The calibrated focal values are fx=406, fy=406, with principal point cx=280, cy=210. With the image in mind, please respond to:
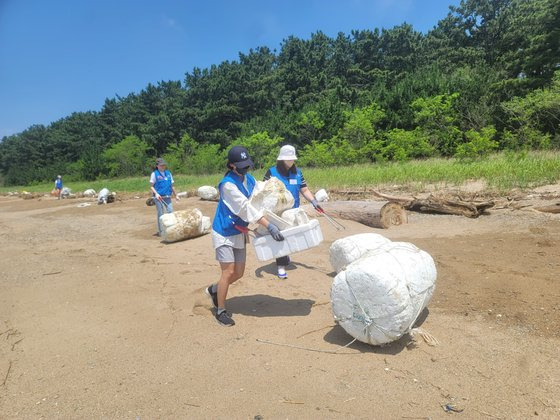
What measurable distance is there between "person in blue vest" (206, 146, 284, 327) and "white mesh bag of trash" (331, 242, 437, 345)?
0.92 meters

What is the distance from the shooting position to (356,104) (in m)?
34.1

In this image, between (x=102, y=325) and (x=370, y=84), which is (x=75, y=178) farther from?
(x=102, y=325)

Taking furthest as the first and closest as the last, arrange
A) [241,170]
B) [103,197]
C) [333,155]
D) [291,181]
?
[333,155]
[103,197]
[291,181]
[241,170]

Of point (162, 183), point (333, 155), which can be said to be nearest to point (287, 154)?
point (162, 183)

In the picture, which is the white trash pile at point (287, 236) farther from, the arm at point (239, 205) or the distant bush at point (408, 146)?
the distant bush at point (408, 146)

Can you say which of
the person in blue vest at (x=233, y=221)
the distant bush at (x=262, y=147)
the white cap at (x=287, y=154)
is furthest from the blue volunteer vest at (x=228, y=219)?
the distant bush at (x=262, y=147)

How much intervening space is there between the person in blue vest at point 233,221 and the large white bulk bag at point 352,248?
4.54 feet

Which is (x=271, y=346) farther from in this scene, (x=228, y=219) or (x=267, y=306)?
(x=228, y=219)

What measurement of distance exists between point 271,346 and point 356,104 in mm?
32585

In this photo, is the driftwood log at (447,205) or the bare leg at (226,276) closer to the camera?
the bare leg at (226,276)

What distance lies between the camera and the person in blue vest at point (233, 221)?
13.1ft

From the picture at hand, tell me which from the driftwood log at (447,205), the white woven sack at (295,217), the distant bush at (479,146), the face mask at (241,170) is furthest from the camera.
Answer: the distant bush at (479,146)

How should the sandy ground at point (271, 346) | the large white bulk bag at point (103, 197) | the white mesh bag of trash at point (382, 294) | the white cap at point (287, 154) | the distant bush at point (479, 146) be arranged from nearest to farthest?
the sandy ground at point (271, 346) < the white mesh bag of trash at point (382, 294) < the white cap at point (287, 154) < the large white bulk bag at point (103, 197) < the distant bush at point (479, 146)

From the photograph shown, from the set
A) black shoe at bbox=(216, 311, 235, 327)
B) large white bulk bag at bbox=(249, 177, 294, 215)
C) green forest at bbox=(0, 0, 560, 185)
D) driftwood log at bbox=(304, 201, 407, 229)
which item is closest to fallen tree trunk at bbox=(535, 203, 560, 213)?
driftwood log at bbox=(304, 201, 407, 229)
